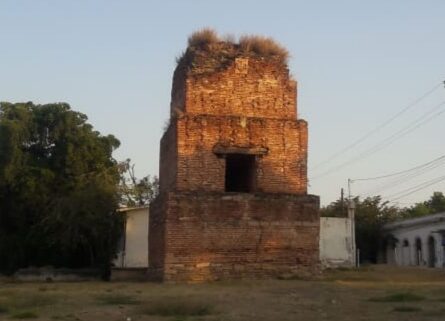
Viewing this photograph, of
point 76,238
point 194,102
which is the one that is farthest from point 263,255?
point 76,238

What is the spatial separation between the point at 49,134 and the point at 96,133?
81.4 inches

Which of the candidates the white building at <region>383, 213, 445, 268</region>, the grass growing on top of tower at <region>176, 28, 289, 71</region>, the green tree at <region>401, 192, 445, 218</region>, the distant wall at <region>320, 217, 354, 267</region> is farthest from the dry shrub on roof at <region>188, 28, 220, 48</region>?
the green tree at <region>401, 192, 445, 218</region>

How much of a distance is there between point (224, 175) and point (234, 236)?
1550mm

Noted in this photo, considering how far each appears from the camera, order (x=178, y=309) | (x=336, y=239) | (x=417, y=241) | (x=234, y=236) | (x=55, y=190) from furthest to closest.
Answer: (x=417, y=241) < (x=336, y=239) < (x=55, y=190) < (x=234, y=236) < (x=178, y=309)

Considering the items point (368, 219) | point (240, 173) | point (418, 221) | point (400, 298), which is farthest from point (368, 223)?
point (400, 298)

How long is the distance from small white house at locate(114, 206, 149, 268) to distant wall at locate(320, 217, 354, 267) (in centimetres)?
757

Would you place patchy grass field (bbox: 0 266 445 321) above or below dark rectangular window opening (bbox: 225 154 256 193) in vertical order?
below

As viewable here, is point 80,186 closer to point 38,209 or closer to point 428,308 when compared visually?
point 38,209

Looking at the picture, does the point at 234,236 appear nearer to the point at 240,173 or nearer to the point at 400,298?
the point at 240,173

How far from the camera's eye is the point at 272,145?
16266 millimetres

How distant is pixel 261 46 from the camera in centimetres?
1702

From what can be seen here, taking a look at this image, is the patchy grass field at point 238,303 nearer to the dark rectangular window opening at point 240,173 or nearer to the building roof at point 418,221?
the dark rectangular window opening at point 240,173

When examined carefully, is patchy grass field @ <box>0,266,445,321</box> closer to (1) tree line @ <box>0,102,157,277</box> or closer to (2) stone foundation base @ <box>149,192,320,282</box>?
(2) stone foundation base @ <box>149,192,320,282</box>

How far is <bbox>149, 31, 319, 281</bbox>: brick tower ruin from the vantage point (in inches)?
590
